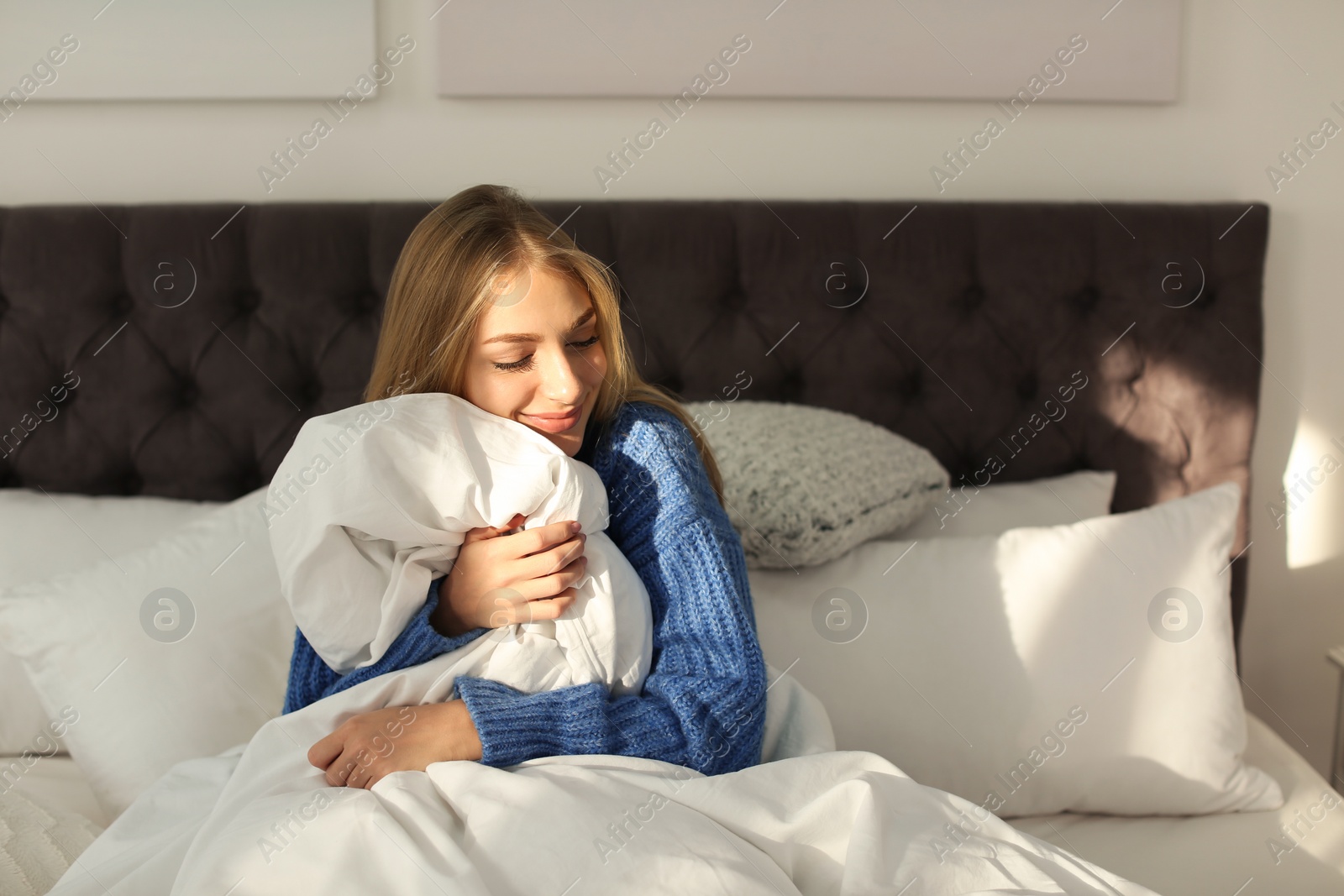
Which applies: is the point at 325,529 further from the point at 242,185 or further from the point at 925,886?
the point at 242,185

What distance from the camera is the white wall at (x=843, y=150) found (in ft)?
5.03

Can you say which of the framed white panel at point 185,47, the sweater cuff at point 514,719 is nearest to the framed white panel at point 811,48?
the framed white panel at point 185,47

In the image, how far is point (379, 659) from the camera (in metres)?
0.96

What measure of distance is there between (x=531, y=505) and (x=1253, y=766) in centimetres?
106

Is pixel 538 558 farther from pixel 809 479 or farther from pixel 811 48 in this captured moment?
pixel 811 48

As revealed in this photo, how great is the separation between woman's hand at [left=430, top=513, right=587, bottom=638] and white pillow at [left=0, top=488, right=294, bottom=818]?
40 centimetres

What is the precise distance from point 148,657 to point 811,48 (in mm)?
1324

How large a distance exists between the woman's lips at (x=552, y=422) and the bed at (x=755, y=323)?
55 centimetres

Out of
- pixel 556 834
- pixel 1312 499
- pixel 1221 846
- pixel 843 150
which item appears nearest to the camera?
pixel 556 834

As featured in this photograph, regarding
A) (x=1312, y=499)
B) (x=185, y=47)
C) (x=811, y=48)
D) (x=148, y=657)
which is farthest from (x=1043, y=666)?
(x=185, y=47)

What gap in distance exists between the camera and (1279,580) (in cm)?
174

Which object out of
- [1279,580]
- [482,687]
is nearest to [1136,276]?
[1279,580]

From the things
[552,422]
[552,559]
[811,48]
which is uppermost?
[811,48]

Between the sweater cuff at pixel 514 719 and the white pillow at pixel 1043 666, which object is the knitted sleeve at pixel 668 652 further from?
the white pillow at pixel 1043 666
